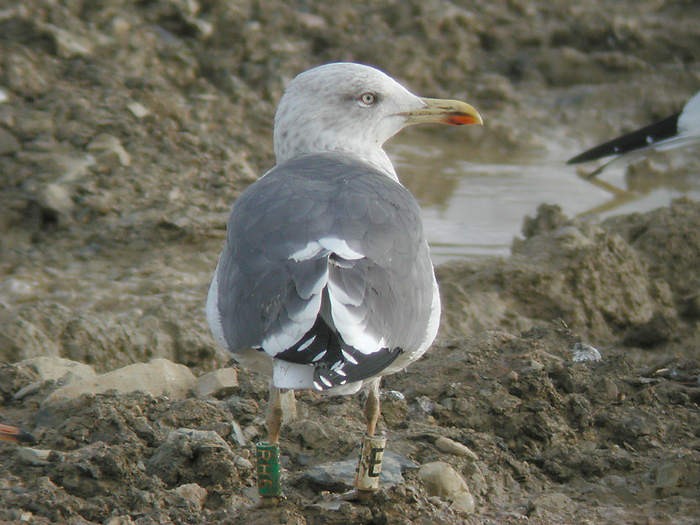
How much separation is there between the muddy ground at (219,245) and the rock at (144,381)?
75mm

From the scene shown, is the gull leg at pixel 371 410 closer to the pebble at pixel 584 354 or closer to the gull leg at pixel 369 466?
the gull leg at pixel 369 466

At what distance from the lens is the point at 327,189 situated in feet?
12.3

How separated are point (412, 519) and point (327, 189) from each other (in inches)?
37.1

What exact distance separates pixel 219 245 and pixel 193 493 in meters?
2.59

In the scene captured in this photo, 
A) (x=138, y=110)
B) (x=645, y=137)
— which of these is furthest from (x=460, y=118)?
(x=138, y=110)

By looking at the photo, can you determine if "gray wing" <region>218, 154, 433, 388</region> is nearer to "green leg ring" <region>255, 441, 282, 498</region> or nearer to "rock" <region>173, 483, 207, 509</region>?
"green leg ring" <region>255, 441, 282, 498</region>

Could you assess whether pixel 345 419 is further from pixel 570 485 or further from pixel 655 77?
pixel 655 77

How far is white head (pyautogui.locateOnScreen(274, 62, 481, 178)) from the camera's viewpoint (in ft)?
14.9

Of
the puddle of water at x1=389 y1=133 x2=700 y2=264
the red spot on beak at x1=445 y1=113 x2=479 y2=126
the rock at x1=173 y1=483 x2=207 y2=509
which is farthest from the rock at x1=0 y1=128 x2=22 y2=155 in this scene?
the rock at x1=173 y1=483 x2=207 y2=509

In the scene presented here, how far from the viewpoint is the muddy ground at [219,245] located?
3811mm

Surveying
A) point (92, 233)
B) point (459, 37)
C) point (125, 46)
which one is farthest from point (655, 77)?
point (92, 233)

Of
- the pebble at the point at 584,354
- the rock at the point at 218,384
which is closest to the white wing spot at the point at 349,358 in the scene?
the rock at the point at 218,384

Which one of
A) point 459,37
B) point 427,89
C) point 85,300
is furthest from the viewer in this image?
point 459,37

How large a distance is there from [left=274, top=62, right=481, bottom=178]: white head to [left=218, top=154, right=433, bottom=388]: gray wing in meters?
0.58
